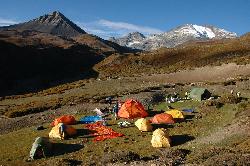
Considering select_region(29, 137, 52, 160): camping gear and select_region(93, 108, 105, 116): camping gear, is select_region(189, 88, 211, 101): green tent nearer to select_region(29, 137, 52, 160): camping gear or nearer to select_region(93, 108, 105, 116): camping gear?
select_region(93, 108, 105, 116): camping gear

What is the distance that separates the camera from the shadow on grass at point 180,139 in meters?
39.3

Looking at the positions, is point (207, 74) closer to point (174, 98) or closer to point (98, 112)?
point (174, 98)

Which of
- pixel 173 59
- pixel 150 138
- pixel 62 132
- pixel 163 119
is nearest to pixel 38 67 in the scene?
pixel 173 59

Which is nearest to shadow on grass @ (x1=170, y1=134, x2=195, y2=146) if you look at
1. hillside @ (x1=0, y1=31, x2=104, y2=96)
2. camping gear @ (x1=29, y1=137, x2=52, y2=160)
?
camping gear @ (x1=29, y1=137, x2=52, y2=160)

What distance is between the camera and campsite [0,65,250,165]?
3412 centimetres

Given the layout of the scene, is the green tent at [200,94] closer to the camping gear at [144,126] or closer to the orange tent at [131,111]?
the orange tent at [131,111]

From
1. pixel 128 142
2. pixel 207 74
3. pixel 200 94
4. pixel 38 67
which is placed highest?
pixel 38 67

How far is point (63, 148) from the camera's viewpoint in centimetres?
3956

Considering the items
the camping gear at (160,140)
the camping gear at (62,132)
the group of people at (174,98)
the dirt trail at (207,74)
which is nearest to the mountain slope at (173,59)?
the dirt trail at (207,74)

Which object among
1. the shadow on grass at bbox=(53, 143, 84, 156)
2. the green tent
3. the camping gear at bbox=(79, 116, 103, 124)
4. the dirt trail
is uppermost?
the dirt trail

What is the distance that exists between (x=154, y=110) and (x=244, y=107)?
11.4 metres

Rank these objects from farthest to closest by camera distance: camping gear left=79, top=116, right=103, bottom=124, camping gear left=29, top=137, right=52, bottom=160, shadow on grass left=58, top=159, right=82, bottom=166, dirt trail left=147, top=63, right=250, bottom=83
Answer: dirt trail left=147, top=63, right=250, bottom=83
camping gear left=79, top=116, right=103, bottom=124
camping gear left=29, top=137, right=52, bottom=160
shadow on grass left=58, top=159, right=82, bottom=166

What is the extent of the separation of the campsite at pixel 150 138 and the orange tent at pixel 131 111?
0.54 meters

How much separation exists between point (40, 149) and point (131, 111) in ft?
52.8
